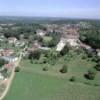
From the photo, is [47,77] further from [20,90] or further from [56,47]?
[56,47]

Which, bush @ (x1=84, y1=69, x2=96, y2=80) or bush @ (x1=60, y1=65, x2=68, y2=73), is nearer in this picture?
bush @ (x1=84, y1=69, x2=96, y2=80)

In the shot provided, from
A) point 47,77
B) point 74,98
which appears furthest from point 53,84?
point 74,98

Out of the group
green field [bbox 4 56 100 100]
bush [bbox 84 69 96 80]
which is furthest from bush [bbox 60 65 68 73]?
bush [bbox 84 69 96 80]

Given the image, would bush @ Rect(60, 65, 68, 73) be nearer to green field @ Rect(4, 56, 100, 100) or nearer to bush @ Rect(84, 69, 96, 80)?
green field @ Rect(4, 56, 100, 100)

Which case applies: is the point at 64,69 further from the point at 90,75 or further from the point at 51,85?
the point at 51,85

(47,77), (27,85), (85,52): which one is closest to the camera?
(27,85)

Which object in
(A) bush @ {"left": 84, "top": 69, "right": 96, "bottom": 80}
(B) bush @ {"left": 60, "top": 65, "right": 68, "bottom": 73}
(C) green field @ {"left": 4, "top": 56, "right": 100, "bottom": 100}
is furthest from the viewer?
(B) bush @ {"left": 60, "top": 65, "right": 68, "bottom": 73}

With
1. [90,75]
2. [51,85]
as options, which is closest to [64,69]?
[90,75]

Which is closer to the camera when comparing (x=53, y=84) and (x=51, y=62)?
(x=53, y=84)

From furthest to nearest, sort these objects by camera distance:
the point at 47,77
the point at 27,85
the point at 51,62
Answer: the point at 51,62 < the point at 47,77 < the point at 27,85
